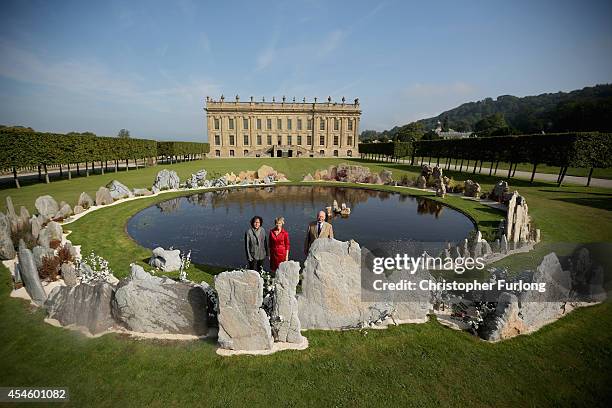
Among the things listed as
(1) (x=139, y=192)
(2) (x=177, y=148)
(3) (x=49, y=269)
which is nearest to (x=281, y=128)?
(2) (x=177, y=148)

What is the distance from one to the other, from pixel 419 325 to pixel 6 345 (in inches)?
343

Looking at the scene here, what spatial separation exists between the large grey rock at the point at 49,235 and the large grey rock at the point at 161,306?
6.61 m

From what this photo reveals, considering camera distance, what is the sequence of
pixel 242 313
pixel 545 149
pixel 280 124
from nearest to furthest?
pixel 242 313 < pixel 545 149 < pixel 280 124

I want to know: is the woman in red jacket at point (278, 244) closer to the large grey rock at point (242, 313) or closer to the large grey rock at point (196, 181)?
the large grey rock at point (242, 313)

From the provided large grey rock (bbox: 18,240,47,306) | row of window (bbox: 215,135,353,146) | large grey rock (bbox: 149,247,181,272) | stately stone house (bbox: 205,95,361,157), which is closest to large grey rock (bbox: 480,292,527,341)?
large grey rock (bbox: 149,247,181,272)

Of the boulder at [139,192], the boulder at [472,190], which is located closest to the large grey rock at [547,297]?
the boulder at [472,190]

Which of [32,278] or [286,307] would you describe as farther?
[32,278]

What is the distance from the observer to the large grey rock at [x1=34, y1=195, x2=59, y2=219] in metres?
14.6

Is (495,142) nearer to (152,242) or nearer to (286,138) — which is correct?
(152,242)

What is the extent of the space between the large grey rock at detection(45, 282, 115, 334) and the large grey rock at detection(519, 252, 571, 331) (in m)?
9.05

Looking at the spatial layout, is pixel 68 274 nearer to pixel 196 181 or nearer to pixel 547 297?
pixel 547 297

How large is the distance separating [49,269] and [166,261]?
123 inches

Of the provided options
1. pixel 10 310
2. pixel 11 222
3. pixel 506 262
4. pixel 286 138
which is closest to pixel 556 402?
pixel 506 262

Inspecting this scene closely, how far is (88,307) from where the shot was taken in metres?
6.41
